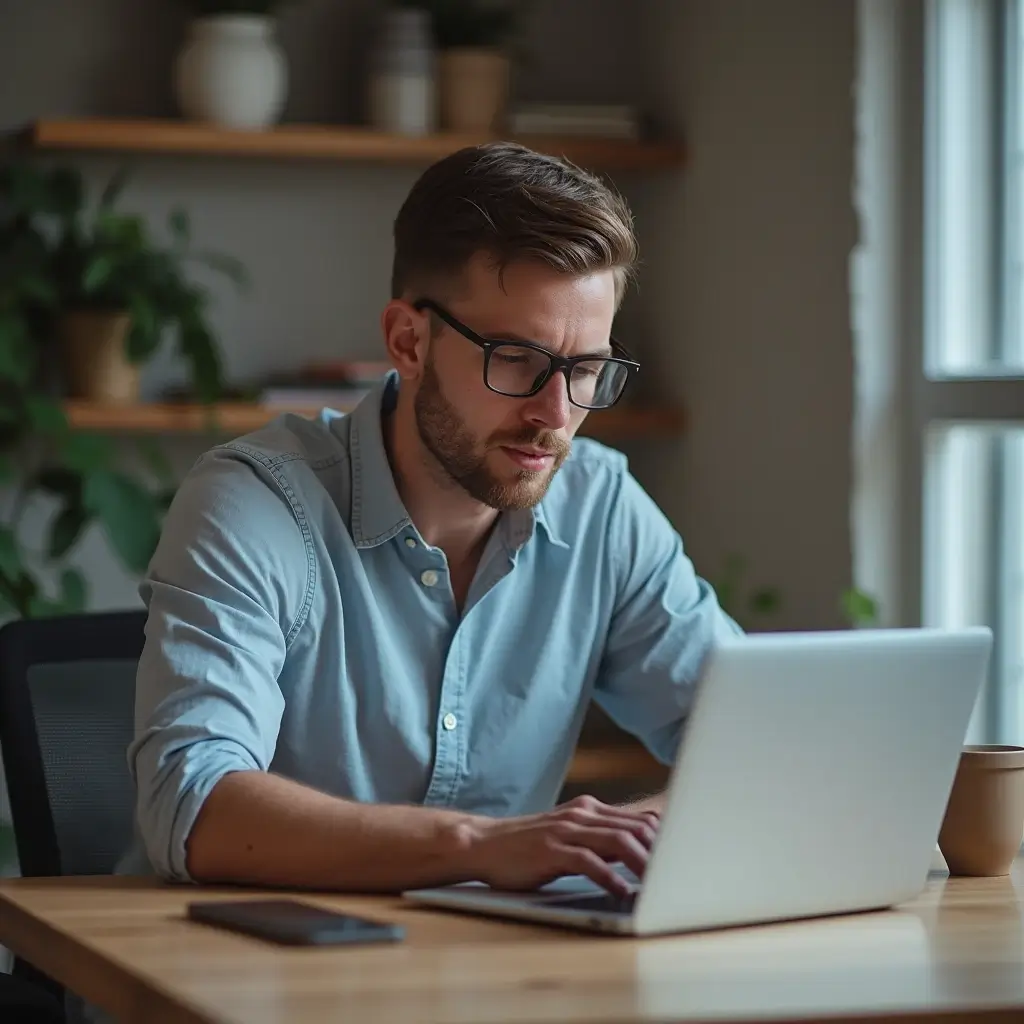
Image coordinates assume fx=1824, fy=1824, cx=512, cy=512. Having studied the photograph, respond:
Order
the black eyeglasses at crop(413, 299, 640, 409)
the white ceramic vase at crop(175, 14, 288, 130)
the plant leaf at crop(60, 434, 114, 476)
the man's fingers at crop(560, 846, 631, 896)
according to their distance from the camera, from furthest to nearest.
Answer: the white ceramic vase at crop(175, 14, 288, 130)
the plant leaf at crop(60, 434, 114, 476)
the black eyeglasses at crop(413, 299, 640, 409)
the man's fingers at crop(560, 846, 631, 896)

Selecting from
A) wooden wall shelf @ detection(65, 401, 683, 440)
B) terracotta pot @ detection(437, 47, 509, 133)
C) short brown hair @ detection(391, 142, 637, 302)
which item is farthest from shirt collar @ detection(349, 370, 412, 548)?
terracotta pot @ detection(437, 47, 509, 133)

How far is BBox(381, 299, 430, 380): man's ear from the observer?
1886mm

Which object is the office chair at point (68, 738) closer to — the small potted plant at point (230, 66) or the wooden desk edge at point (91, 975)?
the wooden desk edge at point (91, 975)

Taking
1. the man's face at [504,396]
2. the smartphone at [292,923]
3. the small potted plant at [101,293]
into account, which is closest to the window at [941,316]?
the small potted plant at [101,293]

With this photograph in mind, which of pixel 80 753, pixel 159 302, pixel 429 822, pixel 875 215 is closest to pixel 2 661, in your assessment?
pixel 80 753

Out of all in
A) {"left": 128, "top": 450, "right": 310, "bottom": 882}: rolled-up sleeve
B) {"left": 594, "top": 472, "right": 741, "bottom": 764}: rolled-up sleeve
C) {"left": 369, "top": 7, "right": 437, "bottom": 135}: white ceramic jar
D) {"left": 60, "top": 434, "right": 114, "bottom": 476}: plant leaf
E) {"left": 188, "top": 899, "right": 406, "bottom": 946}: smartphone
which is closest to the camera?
{"left": 188, "top": 899, "right": 406, "bottom": 946}: smartphone

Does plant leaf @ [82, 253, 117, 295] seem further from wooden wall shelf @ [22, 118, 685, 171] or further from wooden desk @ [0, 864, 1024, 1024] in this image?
wooden desk @ [0, 864, 1024, 1024]

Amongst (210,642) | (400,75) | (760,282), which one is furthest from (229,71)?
(210,642)

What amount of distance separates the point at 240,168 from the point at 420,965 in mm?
2568

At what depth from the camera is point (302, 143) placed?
3316mm

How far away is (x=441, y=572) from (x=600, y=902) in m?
0.59

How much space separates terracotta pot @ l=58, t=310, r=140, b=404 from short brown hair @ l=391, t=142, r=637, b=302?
4.53 feet

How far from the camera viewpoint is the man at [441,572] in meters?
1.60

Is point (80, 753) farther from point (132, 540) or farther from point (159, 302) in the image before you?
point (159, 302)
